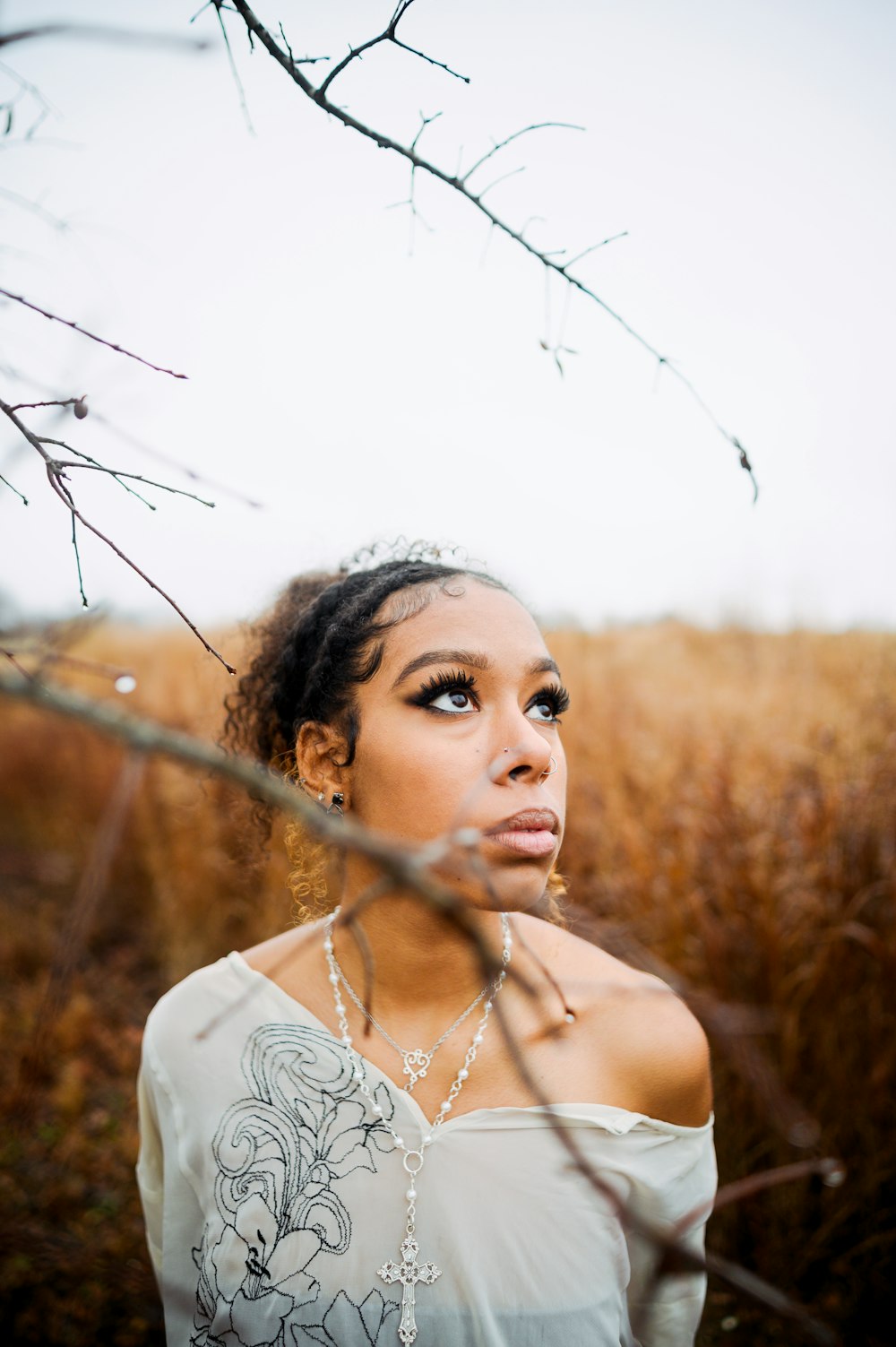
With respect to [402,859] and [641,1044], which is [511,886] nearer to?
[641,1044]

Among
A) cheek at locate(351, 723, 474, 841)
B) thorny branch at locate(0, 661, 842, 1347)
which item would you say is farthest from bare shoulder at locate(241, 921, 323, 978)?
thorny branch at locate(0, 661, 842, 1347)

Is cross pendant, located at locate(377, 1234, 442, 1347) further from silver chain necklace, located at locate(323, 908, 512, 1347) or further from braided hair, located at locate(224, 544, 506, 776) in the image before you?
braided hair, located at locate(224, 544, 506, 776)

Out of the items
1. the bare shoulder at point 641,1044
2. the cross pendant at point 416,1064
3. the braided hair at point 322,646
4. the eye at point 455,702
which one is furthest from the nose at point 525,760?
the cross pendant at point 416,1064

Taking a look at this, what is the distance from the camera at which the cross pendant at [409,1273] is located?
1.42 meters

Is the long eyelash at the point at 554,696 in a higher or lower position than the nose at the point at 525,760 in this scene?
higher

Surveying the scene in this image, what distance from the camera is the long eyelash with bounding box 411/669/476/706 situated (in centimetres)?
151

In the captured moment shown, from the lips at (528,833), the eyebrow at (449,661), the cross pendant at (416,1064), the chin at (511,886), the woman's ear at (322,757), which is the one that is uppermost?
the eyebrow at (449,661)

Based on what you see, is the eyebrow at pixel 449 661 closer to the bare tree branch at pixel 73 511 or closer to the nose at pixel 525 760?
the nose at pixel 525 760

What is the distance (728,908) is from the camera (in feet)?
9.51

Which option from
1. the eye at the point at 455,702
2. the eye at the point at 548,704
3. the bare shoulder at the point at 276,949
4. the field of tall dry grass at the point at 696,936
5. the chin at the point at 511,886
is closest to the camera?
the chin at the point at 511,886

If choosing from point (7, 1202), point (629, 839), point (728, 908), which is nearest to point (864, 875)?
point (728, 908)

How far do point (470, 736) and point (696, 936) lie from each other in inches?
76.4

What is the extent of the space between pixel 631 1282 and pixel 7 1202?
9.86 feet

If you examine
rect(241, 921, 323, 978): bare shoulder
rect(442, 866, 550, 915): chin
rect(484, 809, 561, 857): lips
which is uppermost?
rect(484, 809, 561, 857): lips
